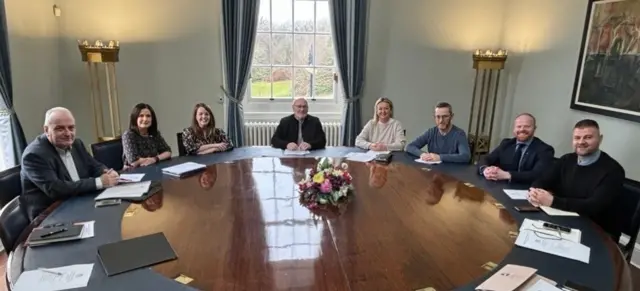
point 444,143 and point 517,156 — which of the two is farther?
point 444,143

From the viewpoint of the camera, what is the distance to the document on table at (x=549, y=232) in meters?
1.67

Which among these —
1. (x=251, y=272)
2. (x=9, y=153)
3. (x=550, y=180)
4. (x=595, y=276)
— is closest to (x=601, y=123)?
(x=550, y=180)

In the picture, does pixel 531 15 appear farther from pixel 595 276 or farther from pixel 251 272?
pixel 251 272

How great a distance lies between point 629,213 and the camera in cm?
210

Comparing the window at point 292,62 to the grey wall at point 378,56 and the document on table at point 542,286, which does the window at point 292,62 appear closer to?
the grey wall at point 378,56

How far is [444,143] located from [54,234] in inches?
100

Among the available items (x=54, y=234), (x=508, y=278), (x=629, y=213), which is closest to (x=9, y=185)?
(x=54, y=234)

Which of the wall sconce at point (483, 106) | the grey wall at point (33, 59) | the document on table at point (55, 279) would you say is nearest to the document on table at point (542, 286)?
the document on table at point (55, 279)

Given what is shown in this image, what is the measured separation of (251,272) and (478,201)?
1316 millimetres

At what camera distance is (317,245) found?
5.24ft

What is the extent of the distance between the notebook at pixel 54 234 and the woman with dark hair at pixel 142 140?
113 cm

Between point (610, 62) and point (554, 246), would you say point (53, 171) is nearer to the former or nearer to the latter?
point (554, 246)

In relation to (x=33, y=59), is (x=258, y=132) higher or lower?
A: lower

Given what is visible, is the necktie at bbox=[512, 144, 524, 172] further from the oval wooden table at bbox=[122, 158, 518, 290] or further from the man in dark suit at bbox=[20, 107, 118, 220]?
the man in dark suit at bbox=[20, 107, 118, 220]
